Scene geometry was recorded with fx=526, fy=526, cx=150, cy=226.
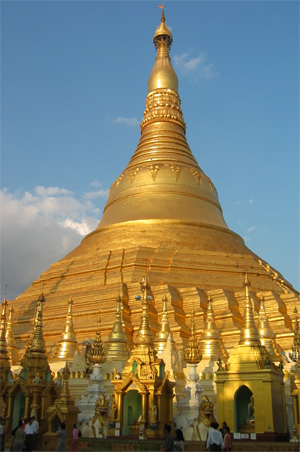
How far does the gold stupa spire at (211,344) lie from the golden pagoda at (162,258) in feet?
3.23

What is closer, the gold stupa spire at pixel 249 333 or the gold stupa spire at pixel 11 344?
the gold stupa spire at pixel 249 333

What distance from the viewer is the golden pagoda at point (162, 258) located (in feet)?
70.5

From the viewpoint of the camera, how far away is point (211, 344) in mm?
18391

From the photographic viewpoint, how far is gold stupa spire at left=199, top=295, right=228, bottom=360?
1822cm

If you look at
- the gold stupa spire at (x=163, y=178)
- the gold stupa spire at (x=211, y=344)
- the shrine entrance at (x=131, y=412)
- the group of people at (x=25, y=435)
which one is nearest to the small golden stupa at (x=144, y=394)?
the shrine entrance at (x=131, y=412)

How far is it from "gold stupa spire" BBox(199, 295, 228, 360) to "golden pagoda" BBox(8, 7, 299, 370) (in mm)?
985

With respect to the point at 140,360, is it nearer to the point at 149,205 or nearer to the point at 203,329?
the point at 203,329

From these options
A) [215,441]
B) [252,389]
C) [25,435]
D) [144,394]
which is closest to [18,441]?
[25,435]

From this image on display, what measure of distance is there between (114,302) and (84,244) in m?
7.64

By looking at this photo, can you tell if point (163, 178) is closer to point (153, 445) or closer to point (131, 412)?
point (131, 412)

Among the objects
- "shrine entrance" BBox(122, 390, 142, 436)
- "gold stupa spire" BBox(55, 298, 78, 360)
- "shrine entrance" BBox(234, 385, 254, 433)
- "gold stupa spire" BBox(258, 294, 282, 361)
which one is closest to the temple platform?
"shrine entrance" BBox(122, 390, 142, 436)

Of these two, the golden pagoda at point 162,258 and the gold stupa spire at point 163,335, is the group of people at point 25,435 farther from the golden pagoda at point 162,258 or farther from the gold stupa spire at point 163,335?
the golden pagoda at point 162,258

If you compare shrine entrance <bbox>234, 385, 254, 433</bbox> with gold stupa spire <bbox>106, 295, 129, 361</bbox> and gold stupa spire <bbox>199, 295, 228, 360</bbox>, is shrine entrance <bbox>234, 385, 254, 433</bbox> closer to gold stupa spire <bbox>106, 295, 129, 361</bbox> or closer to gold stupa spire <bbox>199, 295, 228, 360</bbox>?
gold stupa spire <bbox>199, 295, 228, 360</bbox>

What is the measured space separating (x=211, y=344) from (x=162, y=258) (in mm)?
6685
